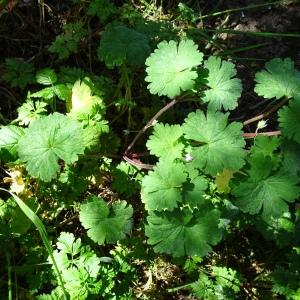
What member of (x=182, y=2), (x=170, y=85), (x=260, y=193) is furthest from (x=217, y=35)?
(x=260, y=193)

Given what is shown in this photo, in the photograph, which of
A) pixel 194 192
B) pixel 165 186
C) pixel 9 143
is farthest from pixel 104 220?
pixel 9 143

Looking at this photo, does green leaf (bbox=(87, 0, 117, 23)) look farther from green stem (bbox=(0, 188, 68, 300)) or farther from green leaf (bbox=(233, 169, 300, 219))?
green leaf (bbox=(233, 169, 300, 219))

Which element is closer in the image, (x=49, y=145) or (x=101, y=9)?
(x=49, y=145)

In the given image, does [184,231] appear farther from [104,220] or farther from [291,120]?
[291,120]

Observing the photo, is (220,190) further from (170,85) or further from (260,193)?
(170,85)

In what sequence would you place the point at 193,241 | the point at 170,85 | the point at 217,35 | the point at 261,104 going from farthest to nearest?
the point at 217,35
the point at 261,104
the point at 170,85
the point at 193,241

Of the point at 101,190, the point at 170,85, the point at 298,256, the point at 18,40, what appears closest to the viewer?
the point at 170,85

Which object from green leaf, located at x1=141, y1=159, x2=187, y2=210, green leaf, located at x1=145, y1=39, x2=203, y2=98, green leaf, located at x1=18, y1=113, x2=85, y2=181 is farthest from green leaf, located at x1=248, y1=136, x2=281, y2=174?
green leaf, located at x1=18, y1=113, x2=85, y2=181
